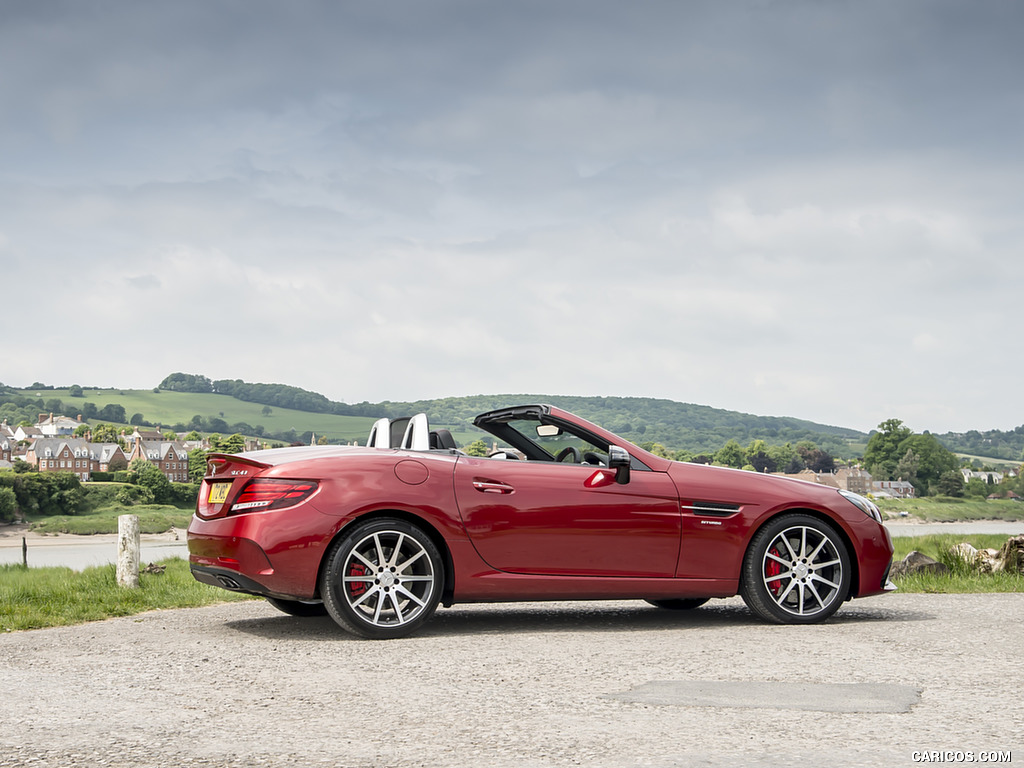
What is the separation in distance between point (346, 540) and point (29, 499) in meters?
117

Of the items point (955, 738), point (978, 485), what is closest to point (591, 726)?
point (955, 738)

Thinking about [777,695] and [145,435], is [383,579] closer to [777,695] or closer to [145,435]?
[777,695]

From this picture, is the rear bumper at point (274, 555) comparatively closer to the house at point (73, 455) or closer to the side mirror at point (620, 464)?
the side mirror at point (620, 464)

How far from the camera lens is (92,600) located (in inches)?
334

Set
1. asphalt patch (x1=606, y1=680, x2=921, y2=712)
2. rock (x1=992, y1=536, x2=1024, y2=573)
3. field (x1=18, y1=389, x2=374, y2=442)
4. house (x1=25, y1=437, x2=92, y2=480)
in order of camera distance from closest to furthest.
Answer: asphalt patch (x1=606, y1=680, x2=921, y2=712), rock (x1=992, y1=536, x2=1024, y2=573), field (x1=18, y1=389, x2=374, y2=442), house (x1=25, y1=437, x2=92, y2=480)

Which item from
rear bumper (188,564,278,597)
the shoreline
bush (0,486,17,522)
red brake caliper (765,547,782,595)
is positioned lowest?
the shoreline

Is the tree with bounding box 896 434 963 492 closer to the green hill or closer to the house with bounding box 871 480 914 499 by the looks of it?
the house with bounding box 871 480 914 499

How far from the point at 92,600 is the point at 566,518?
4.34 m

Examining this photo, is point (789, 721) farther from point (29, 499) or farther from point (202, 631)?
point (29, 499)

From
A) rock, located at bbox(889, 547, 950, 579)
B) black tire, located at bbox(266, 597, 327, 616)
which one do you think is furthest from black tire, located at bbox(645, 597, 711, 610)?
rock, located at bbox(889, 547, 950, 579)

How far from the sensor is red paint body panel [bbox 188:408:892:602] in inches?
250

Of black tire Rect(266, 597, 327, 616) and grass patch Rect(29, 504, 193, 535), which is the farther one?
grass patch Rect(29, 504, 193, 535)

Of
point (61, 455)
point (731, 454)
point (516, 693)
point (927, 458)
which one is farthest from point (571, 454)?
point (927, 458)

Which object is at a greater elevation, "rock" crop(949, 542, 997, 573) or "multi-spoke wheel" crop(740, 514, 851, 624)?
"multi-spoke wheel" crop(740, 514, 851, 624)
